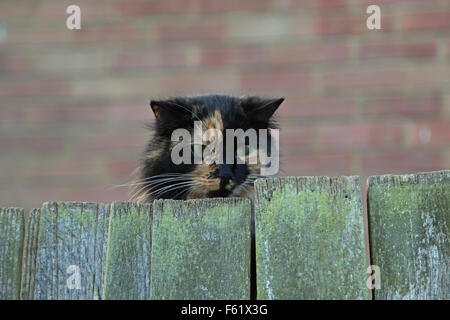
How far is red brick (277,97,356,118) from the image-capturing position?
13.8 feet

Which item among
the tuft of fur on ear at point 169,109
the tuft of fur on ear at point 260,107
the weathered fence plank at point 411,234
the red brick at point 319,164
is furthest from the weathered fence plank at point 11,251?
the red brick at point 319,164

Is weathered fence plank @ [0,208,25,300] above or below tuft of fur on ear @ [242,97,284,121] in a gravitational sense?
below

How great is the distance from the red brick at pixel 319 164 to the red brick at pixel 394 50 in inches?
23.5

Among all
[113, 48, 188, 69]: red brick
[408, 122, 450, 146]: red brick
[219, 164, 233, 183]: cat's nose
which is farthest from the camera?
[113, 48, 188, 69]: red brick

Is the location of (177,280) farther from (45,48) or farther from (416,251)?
(45,48)

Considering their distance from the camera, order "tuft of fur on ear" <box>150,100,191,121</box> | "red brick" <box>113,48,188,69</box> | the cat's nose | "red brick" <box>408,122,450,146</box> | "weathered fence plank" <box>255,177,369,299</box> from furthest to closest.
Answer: "red brick" <box>113,48,188,69</box> < "red brick" <box>408,122,450,146</box> < "tuft of fur on ear" <box>150,100,191,121</box> < the cat's nose < "weathered fence plank" <box>255,177,369,299</box>

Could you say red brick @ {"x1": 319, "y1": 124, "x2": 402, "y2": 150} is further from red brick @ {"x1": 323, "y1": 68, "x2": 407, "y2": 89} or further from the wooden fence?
the wooden fence

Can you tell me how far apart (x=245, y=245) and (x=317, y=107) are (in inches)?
100

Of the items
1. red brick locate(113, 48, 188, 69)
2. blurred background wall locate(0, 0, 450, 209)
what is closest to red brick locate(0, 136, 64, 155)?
blurred background wall locate(0, 0, 450, 209)

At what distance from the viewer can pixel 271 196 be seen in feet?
5.87

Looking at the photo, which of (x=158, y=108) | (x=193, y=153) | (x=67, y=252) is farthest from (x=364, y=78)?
(x=67, y=252)

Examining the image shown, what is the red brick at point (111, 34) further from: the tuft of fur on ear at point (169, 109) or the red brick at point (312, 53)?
the tuft of fur on ear at point (169, 109)

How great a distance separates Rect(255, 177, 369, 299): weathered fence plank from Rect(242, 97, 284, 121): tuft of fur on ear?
3.74ft
